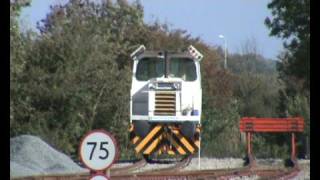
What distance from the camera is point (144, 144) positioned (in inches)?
975

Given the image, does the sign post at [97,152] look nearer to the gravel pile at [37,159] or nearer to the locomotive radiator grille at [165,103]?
the locomotive radiator grille at [165,103]

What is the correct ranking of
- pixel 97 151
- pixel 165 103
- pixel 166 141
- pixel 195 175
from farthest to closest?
pixel 166 141 → pixel 165 103 → pixel 195 175 → pixel 97 151

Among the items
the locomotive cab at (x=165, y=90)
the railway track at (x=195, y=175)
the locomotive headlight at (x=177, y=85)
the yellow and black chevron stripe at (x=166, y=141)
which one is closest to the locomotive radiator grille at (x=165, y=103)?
the locomotive cab at (x=165, y=90)

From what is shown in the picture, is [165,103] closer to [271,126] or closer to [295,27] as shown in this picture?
[271,126]

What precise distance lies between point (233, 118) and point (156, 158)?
24.7 m

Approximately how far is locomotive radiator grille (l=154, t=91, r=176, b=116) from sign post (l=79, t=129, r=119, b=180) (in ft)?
41.3

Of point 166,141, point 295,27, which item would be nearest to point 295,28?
point 295,27

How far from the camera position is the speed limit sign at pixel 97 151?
10.8 meters

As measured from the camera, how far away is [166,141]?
24.7 metres

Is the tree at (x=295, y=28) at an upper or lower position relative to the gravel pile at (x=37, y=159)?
upper

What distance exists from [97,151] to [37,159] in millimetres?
17286
